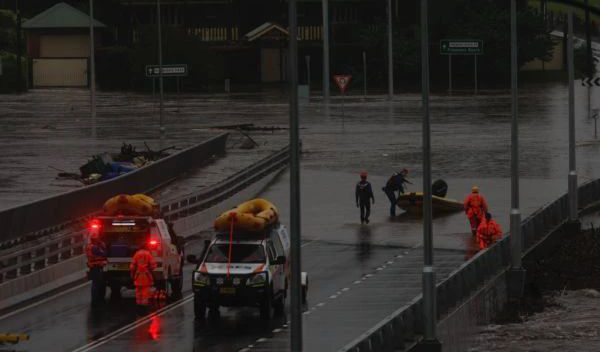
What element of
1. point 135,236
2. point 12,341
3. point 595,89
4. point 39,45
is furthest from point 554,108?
point 12,341

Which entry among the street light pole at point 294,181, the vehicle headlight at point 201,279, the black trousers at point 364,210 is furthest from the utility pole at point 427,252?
the black trousers at point 364,210

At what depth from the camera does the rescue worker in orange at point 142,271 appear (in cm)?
2959

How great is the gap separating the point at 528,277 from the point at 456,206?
10150 millimetres

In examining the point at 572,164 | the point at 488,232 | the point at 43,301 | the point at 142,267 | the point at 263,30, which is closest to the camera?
the point at 142,267

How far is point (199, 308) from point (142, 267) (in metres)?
2.03

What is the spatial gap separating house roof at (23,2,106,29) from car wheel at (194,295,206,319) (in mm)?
119557

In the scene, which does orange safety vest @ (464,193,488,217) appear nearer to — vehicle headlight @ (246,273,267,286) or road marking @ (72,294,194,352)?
road marking @ (72,294,194,352)

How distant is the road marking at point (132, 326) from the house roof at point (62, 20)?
11694cm

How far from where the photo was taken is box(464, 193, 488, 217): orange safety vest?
41.5 meters

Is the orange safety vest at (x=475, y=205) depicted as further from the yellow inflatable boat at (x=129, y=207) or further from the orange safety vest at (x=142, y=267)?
the orange safety vest at (x=142, y=267)

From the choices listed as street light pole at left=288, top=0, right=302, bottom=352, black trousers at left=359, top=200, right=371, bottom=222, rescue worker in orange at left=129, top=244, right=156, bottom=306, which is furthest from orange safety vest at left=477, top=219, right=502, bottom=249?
street light pole at left=288, top=0, right=302, bottom=352

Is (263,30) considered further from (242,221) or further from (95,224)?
(242,221)

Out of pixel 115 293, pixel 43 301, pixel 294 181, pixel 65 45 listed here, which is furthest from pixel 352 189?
pixel 65 45

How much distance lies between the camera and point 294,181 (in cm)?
1703
